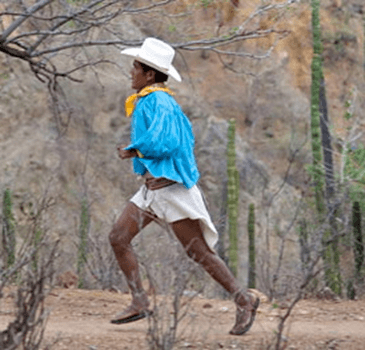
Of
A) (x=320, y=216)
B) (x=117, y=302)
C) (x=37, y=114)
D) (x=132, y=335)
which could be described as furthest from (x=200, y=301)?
(x=37, y=114)

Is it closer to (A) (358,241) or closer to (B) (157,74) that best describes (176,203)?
(B) (157,74)

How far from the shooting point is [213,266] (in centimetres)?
530

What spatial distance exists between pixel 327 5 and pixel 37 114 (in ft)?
47.7

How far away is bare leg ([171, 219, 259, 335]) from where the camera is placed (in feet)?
17.4

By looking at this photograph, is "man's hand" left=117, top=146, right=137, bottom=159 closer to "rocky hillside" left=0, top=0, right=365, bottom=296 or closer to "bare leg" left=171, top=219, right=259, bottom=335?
"bare leg" left=171, top=219, right=259, bottom=335

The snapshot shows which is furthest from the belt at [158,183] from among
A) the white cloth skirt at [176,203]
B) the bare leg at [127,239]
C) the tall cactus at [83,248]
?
the tall cactus at [83,248]

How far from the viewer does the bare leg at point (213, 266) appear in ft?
17.4

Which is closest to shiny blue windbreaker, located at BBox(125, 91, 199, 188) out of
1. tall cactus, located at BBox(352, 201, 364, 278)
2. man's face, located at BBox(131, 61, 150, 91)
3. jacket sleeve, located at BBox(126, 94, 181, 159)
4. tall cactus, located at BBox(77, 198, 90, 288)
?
jacket sleeve, located at BBox(126, 94, 181, 159)

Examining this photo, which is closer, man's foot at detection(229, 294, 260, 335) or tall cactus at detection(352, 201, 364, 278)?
man's foot at detection(229, 294, 260, 335)

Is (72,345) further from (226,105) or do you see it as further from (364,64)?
(364,64)

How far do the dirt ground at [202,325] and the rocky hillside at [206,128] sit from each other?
764cm

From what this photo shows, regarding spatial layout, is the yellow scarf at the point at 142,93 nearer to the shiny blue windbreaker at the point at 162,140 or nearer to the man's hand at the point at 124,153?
the shiny blue windbreaker at the point at 162,140

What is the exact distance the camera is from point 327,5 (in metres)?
32.7

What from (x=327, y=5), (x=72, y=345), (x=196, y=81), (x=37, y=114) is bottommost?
(x=72, y=345)
